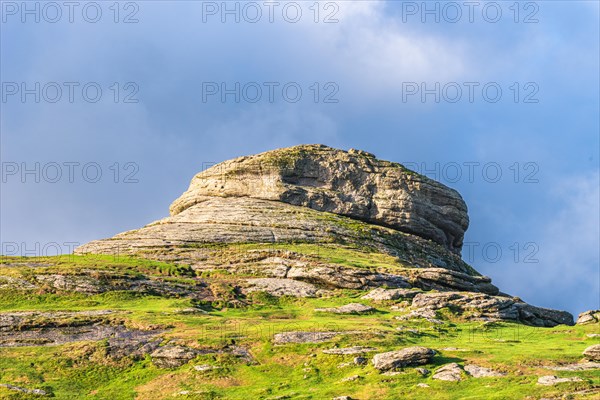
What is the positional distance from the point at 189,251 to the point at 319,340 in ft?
121

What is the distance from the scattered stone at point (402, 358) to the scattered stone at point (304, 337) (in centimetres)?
780

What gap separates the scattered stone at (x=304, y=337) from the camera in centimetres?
6181

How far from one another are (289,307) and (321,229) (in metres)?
27.6

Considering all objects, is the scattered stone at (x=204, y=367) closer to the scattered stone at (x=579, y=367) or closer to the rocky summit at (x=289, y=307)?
the rocky summit at (x=289, y=307)

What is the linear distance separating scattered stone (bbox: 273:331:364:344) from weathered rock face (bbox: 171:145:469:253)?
53.2 m

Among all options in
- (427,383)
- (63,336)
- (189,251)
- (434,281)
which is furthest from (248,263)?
(427,383)

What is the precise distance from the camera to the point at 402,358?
5456 centimetres

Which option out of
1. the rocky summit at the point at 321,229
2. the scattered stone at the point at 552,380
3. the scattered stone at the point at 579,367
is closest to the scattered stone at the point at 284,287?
the rocky summit at the point at 321,229

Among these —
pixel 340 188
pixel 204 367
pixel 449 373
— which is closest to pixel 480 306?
pixel 449 373

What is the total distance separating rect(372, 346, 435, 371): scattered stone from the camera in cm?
5388

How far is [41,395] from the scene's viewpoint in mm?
53219

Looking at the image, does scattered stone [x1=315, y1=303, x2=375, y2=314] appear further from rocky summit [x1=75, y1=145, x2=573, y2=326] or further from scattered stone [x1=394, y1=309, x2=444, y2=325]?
rocky summit [x1=75, y1=145, x2=573, y2=326]

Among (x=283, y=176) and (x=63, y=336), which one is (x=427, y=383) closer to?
(x=63, y=336)

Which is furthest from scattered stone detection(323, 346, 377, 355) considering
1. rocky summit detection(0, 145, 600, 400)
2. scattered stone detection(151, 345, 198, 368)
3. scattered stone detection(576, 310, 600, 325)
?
scattered stone detection(576, 310, 600, 325)
